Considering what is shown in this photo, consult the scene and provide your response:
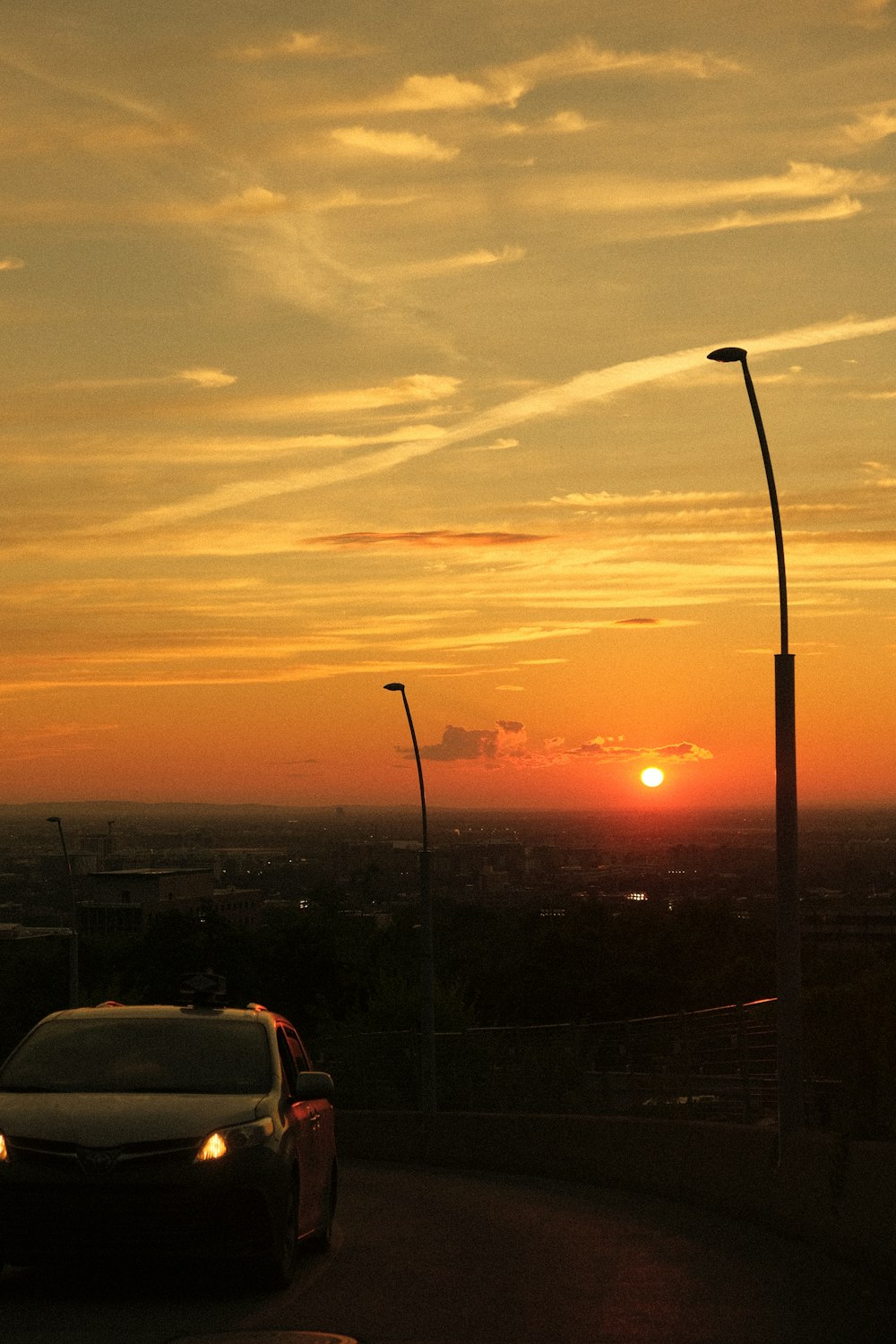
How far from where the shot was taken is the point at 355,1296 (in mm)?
10148

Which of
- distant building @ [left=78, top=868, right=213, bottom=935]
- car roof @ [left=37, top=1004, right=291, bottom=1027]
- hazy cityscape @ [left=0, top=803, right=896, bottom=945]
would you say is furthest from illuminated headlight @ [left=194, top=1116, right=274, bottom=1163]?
distant building @ [left=78, top=868, right=213, bottom=935]

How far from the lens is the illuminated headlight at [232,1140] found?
32.5 feet

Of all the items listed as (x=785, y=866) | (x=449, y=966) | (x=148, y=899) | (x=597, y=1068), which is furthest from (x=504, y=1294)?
(x=148, y=899)

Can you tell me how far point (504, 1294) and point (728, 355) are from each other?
8.96 meters

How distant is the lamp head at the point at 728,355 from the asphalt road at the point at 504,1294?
7.49m

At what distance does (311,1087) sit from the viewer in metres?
11.3

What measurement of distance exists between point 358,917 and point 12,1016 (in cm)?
2599

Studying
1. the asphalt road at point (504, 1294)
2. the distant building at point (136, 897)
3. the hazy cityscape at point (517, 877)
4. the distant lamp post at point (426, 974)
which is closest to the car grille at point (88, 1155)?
the asphalt road at point (504, 1294)

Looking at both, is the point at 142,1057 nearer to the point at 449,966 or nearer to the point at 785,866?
the point at 785,866

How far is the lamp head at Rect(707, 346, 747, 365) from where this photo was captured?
16.0m

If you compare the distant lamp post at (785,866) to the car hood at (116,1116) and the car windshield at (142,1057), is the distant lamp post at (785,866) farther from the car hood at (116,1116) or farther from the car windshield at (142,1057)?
the car hood at (116,1116)

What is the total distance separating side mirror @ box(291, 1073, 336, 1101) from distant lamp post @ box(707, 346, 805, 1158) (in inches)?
154

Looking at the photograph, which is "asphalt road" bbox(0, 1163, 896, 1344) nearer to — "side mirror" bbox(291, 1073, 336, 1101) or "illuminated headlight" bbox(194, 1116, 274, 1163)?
"illuminated headlight" bbox(194, 1116, 274, 1163)

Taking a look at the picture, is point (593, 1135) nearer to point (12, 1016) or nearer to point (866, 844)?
point (12, 1016)
